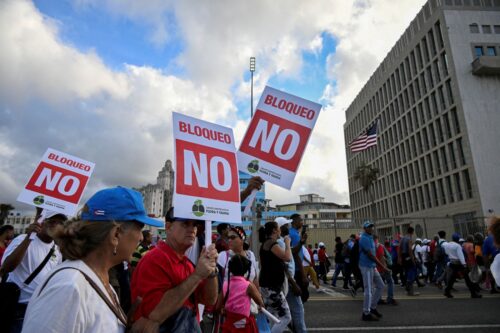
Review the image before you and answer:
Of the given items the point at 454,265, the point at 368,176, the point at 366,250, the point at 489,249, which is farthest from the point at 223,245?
the point at 368,176

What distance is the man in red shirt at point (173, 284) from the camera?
190 centimetres

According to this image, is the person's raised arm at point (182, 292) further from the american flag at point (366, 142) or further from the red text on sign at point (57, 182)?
the american flag at point (366, 142)

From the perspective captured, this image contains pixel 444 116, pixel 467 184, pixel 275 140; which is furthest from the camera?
pixel 444 116

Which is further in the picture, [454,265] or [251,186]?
[454,265]

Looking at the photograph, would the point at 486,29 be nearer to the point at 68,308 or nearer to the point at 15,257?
the point at 15,257

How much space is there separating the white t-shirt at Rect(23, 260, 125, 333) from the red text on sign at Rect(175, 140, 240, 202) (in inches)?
43.3

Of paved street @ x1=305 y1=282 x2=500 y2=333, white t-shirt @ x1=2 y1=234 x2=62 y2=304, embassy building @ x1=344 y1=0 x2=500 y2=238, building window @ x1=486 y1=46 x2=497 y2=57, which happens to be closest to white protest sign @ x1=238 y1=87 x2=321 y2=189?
white t-shirt @ x1=2 y1=234 x2=62 y2=304

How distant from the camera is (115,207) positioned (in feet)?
5.66

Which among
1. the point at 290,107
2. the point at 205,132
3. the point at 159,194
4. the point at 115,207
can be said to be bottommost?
the point at 115,207

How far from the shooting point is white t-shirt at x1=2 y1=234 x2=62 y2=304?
3.35 m

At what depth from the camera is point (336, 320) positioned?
23.1ft

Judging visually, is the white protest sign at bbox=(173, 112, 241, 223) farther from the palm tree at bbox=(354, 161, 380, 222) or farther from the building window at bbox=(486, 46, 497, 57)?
the palm tree at bbox=(354, 161, 380, 222)

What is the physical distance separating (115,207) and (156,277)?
25.2 inches

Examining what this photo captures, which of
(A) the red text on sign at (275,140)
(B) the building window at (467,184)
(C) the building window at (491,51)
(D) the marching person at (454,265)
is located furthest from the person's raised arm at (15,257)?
(C) the building window at (491,51)
